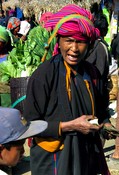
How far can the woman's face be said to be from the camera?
279 centimetres

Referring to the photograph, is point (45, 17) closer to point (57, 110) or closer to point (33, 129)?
point (57, 110)

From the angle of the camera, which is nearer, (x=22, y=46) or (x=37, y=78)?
(x=37, y=78)

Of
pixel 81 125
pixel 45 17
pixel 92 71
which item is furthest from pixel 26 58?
pixel 81 125

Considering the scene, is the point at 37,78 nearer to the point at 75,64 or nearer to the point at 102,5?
the point at 75,64

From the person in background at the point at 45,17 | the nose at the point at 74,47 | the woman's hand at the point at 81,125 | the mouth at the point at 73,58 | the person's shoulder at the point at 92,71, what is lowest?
the woman's hand at the point at 81,125

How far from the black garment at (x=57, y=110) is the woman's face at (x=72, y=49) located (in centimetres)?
7

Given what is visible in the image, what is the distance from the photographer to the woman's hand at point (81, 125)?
266 centimetres

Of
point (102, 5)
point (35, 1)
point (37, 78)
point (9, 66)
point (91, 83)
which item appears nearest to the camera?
point (37, 78)

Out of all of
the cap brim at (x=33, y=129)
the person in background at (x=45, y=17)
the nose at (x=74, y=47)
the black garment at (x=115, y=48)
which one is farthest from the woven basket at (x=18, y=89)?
the black garment at (x=115, y=48)

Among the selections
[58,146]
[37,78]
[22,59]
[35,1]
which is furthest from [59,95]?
[35,1]

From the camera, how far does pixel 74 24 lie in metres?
2.75

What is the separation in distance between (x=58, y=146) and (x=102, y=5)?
34.7 feet

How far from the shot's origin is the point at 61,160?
279 centimetres

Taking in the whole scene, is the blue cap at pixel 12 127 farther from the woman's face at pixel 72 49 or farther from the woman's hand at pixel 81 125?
the woman's face at pixel 72 49
